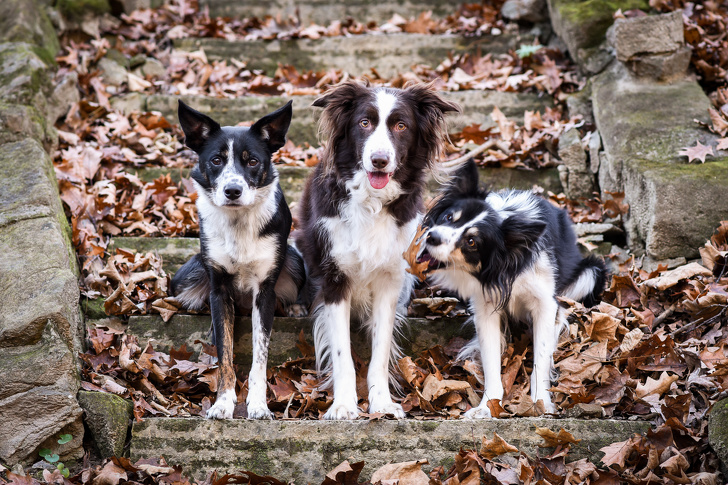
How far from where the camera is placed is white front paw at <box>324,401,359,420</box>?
3117 millimetres

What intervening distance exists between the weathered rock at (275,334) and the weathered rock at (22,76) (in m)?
1.99

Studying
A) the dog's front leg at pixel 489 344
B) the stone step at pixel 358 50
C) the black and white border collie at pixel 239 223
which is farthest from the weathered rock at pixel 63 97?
the dog's front leg at pixel 489 344

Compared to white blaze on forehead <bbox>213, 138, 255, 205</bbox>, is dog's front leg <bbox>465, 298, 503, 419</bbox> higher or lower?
lower

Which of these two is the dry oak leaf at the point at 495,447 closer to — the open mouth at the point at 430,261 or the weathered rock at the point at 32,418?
the open mouth at the point at 430,261

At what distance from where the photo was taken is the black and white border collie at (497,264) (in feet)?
10.9

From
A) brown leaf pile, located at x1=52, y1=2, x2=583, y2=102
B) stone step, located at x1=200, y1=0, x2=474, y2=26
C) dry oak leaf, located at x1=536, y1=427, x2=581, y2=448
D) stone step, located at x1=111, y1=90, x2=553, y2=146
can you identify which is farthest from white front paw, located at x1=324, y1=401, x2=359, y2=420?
stone step, located at x1=200, y1=0, x2=474, y2=26

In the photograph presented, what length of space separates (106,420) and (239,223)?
114 centimetres

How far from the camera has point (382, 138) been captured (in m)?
3.20

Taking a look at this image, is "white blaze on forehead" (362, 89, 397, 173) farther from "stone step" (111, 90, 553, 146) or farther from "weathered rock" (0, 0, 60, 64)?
"weathered rock" (0, 0, 60, 64)

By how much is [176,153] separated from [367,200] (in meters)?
2.49

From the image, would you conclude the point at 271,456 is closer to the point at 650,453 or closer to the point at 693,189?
the point at 650,453

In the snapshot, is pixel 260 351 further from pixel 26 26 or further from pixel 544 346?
pixel 26 26

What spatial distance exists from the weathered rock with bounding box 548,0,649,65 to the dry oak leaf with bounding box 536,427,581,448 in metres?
3.72

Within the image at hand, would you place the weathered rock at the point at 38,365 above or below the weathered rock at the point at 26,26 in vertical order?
below
